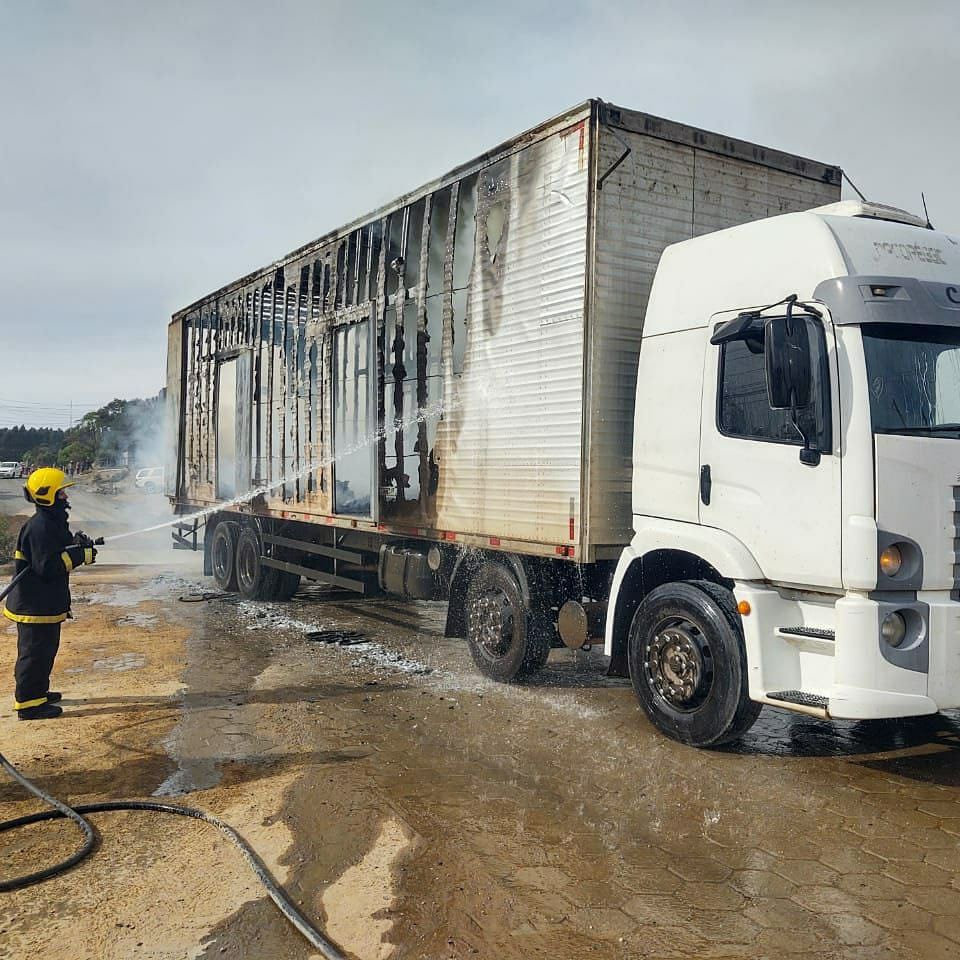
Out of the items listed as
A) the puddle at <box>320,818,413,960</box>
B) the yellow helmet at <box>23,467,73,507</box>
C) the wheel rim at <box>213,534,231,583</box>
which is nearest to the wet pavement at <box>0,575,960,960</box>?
the puddle at <box>320,818,413,960</box>

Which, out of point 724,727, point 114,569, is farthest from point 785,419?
point 114,569

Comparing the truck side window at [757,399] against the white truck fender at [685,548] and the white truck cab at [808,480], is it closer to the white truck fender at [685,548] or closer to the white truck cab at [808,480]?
the white truck cab at [808,480]

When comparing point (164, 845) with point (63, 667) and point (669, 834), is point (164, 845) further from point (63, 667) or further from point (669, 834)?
point (63, 667)

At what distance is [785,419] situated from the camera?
16.3 ft

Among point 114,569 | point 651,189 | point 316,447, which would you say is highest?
point 651,189

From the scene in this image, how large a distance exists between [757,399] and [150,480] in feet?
153

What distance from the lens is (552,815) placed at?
14.7 ft

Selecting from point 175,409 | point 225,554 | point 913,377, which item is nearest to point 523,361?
point 913,377

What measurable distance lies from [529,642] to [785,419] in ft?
9.20

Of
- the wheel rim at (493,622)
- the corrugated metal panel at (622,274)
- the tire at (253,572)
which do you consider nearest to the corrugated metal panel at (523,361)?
the corrugated metal panel at (622,274)

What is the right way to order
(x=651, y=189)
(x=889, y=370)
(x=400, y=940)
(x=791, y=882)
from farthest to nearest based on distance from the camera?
(x=651, y=189) → (x=889, y=370) → (x=791, y=882) → (x=400, y=940)

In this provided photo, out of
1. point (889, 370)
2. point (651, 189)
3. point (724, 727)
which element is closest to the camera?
point (889, 370)

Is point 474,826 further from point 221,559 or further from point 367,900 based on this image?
point 221,559

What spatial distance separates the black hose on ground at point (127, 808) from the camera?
3.27 metres
